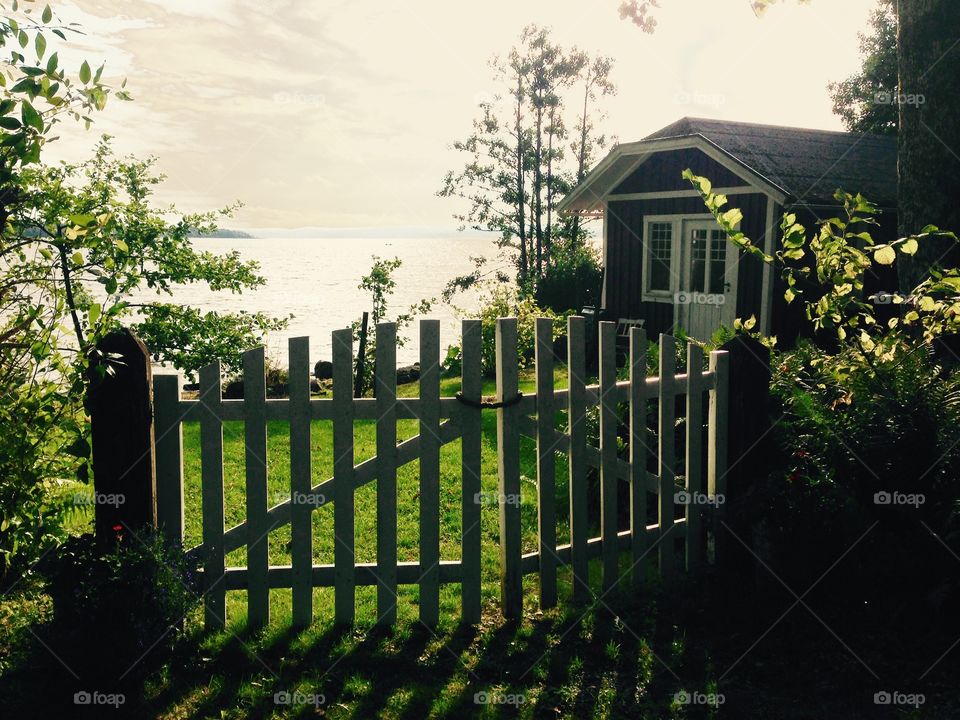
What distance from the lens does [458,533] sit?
6.41 meters

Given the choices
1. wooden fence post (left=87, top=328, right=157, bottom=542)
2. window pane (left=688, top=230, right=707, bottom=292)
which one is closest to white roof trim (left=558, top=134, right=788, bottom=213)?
window pane (left=688, top=230, right=707, bottom=292)

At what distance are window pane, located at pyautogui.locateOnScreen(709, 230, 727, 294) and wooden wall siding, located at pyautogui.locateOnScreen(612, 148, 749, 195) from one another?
1055mm

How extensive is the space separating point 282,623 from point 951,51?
7580 millimetres

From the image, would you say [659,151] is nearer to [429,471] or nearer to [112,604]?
[429,471]

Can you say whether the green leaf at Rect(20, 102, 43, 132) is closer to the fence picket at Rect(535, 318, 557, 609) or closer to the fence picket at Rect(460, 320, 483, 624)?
the fence picket at Rect(460, 320, 483, 624)

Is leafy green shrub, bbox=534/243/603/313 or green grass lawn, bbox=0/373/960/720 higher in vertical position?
leafy green shrub, bbox=534/243/603/313

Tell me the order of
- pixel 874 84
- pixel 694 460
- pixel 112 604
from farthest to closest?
1. pixel 874 84
2. pixel 694 460
3. pixel 112 604

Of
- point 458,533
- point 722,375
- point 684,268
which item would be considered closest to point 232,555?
point 458,533

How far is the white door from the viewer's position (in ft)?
52.7

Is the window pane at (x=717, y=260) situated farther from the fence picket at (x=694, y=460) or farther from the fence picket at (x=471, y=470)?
the fence picket at (x=471, y=470)

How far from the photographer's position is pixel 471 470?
4379mm

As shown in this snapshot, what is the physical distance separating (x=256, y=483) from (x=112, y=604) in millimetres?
870

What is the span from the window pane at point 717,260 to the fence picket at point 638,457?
11.9m

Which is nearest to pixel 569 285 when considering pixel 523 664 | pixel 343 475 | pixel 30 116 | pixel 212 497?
pixel 343 475
